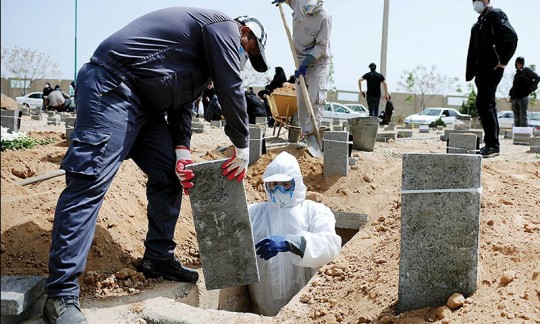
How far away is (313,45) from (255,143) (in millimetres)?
1537

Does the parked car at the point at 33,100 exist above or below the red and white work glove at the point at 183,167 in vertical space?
above

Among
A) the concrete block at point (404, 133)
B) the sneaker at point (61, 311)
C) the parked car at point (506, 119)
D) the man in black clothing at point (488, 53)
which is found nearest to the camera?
the sneaker at point (61, 311)

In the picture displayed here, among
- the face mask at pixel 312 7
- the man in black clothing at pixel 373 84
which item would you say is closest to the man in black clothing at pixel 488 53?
the face mask at pixel 312 7

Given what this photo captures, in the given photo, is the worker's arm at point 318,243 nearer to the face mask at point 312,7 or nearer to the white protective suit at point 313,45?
the white protective suit at point 313,45

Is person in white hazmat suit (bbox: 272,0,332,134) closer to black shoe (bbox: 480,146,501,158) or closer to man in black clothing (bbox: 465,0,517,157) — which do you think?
man in black clothing (bbox: 465,0,517,157)

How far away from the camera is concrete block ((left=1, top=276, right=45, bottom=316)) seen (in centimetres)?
228

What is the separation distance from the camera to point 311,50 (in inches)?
275

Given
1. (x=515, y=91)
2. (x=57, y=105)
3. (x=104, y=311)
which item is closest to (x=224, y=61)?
(x=104, y=311)

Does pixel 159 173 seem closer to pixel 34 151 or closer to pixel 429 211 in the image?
pixel 429 211

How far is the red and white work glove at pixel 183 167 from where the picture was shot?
3125mm

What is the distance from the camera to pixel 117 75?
2756mm

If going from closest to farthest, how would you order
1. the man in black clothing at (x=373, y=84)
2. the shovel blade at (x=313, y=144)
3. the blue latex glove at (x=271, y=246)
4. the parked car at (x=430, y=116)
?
the blue latex glove at (x=271, y=246)
the shovel blade at (x=313, y=144)
the man in black clothing at (x=373, y=84)
the parked car at (x=430, y=116)

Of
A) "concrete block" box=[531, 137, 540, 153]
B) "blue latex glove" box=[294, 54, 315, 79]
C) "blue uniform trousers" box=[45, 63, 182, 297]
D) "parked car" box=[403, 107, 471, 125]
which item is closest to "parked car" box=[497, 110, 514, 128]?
"parked car" box=[403, 107, 471, 125]

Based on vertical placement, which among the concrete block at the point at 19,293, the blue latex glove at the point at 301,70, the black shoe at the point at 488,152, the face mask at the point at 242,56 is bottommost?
the concrete block at the point at 19,293
